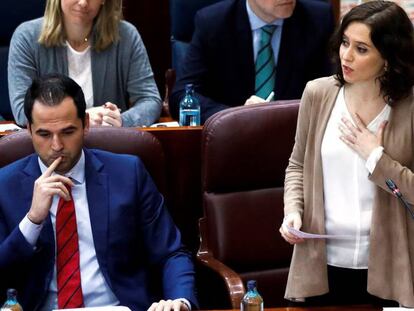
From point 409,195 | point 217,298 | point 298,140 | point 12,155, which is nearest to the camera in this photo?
point 409,195

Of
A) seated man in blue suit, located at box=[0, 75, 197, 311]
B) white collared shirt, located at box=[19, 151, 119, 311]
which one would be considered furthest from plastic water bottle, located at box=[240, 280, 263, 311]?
white collared shirt, located at box=[19, 151, 119, 311]

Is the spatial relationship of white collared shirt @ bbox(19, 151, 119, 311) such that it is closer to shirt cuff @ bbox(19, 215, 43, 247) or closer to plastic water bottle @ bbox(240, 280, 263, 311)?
shirt cuff @ bbox(19, 215, 43, 247)

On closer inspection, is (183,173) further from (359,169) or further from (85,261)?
(359,169)

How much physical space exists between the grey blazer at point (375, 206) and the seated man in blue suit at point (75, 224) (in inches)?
11.7

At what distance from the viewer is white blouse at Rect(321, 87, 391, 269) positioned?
2.16 m

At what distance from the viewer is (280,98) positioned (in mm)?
3309

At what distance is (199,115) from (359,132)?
1.16 metres

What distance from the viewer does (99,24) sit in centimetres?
325

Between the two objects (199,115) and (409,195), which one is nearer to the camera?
(409,195)

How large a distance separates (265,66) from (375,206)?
4.20 ft

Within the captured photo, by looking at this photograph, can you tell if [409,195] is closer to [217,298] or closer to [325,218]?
[325,218]

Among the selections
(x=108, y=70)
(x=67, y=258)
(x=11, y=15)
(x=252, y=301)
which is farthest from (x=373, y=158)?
(x=11, y=15)

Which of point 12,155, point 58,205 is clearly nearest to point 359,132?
point 58,205

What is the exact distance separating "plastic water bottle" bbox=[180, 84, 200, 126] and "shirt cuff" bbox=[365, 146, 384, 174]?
3.91ft
